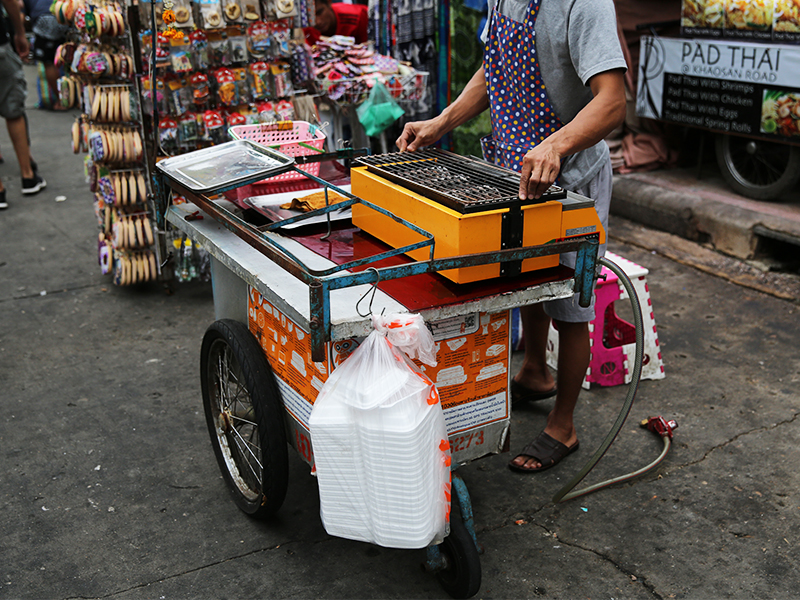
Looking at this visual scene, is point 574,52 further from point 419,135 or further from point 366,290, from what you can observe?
point 366,290

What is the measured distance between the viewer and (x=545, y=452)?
10.0ft

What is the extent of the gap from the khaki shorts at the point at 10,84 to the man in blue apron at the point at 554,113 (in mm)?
4916

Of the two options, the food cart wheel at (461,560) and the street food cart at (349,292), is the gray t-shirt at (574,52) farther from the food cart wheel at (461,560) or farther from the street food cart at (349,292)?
the food cart wheel at (461,560)

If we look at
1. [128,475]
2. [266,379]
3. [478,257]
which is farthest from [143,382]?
[478,257]

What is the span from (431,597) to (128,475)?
4.54 ft

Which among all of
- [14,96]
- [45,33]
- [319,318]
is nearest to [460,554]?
[319,318]

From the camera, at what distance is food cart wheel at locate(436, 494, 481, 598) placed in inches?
89.7

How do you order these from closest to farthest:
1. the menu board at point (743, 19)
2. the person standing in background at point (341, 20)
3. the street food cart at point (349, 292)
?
the street food cart at point (349, 292) < the menu board at point (743, 19) < the person standing in background at point (341, 20)

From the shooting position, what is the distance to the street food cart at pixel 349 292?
2.05 meters

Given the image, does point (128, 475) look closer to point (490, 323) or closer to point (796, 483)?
point (490, 323)

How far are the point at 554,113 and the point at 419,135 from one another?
Result: 0.51m

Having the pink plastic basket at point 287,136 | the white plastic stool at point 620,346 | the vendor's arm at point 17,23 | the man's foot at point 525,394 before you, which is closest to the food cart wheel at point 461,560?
the man's foot at point 525,394

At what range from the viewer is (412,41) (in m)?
6.16

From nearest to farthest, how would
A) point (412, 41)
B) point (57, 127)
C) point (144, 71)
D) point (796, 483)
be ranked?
point (796, 483) < point (144, 71) < point (412, 41) < point (57, 127)
